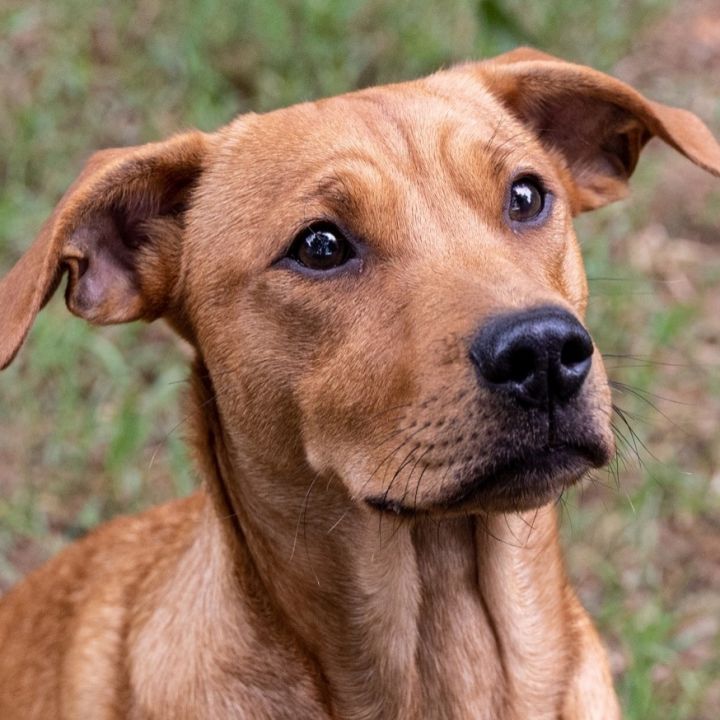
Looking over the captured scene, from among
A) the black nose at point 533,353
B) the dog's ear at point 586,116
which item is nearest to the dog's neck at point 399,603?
the black nose at point 533,353

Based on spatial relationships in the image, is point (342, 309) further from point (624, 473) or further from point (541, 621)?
point (624, 473)

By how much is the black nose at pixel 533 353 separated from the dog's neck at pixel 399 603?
71 cm

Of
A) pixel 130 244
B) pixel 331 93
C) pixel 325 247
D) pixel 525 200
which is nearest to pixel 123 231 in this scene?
pixel 130 244

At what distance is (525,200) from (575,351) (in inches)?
32.2

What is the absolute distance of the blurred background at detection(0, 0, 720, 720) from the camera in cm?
566

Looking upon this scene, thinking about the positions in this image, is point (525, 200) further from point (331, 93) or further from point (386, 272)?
point (331, 93)

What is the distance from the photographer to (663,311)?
659 centimetres

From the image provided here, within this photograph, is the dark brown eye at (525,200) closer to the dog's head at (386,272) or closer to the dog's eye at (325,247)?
the dog's head at (386,272)

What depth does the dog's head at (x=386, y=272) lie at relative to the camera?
3.10 m

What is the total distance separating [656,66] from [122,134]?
3.26 metres

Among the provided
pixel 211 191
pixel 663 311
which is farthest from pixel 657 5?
pixel 211 191

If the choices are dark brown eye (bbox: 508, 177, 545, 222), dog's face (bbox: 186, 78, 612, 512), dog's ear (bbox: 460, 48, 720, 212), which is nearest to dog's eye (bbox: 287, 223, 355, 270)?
dog's face (bbox: 186, 78, 612, 512)

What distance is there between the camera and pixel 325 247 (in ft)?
11.7

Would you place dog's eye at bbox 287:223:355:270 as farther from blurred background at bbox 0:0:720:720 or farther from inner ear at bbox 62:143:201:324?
blurred background at bbox 0:0:720:720
